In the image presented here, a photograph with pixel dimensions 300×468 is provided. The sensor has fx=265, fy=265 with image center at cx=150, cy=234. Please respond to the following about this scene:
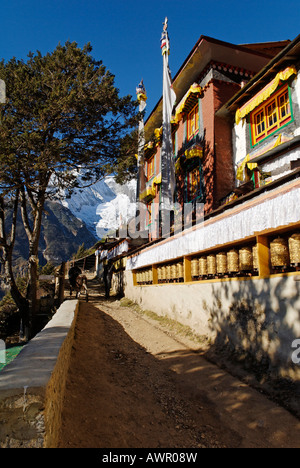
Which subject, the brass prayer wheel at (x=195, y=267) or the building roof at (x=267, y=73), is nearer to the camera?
the brass prayer wheel at (x=195, y=267)

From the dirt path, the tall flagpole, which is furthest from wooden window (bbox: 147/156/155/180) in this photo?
the dirt path

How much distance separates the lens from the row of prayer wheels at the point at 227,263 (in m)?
5.10

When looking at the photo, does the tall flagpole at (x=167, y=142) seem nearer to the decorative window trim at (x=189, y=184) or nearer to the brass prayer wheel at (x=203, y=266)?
the decorative window trim at (x=189, y=184)

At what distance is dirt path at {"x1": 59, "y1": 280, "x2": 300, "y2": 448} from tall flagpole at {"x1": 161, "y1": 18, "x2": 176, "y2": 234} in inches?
393

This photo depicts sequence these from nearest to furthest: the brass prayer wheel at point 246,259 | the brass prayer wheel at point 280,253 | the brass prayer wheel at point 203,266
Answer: the brass prayer wheel at point 280,253 < the brass prayer wheel at point 246,259 < the brass prayer wheel at point 203,266

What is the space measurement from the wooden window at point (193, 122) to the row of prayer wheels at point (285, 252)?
1103cm

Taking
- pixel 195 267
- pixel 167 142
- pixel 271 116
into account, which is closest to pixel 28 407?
pixel 195 267

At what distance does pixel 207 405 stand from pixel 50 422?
2422 millimetres

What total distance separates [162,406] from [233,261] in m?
3.00

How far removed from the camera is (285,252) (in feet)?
14.3

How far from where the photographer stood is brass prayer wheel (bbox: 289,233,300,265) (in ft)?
13.4

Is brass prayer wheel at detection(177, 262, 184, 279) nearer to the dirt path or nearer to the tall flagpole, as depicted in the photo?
the dirt path

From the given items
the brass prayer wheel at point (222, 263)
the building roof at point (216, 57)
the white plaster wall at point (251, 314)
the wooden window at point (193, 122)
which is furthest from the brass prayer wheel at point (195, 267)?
the building roof at point (216, 57)

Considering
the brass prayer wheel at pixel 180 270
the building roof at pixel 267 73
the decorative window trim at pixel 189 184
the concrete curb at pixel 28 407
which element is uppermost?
the building roof at pixel 267 73
